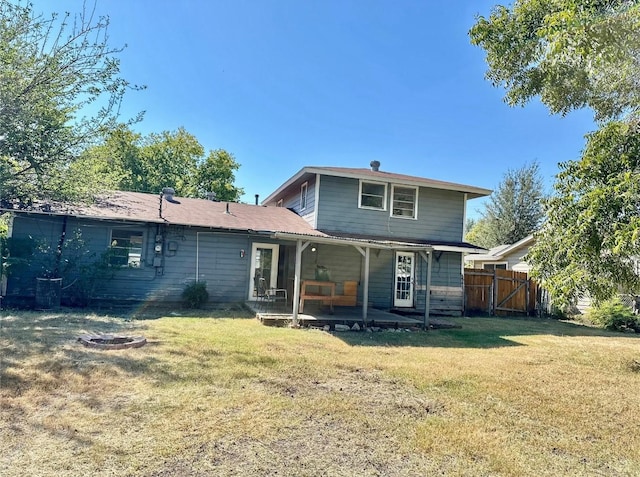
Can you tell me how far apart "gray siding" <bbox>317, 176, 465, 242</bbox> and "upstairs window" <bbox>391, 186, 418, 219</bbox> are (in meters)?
0.15

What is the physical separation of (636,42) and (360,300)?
937cm

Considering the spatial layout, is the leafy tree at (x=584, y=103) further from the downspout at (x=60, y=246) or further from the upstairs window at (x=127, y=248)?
the downspout at (x=60, y=246)

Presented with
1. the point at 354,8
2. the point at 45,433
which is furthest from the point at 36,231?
the point at 354,8

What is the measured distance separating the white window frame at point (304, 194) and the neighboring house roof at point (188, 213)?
0.47 meters

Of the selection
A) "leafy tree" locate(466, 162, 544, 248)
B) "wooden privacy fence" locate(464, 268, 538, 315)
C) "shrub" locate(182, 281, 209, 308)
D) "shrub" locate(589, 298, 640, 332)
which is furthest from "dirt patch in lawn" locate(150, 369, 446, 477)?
"leafy tree" locate(466, 162, 544, 248)

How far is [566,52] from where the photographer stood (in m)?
4.88

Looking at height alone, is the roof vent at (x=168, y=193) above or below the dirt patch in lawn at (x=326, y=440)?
above

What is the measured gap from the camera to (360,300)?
12.7 meters

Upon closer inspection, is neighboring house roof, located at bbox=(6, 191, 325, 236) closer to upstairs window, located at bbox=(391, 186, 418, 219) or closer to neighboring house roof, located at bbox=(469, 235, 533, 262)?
upstairs window, located at bbox=(391, 186, 418, 219)

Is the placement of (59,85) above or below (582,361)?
above

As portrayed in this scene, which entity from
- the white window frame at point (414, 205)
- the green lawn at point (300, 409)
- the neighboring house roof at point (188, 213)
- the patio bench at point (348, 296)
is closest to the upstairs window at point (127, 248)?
the neighboring house roof at point (188, 213)

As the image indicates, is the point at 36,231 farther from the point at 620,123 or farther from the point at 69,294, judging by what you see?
the point at 620,123

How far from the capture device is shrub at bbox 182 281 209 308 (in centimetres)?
1102

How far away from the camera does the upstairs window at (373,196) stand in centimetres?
1265
